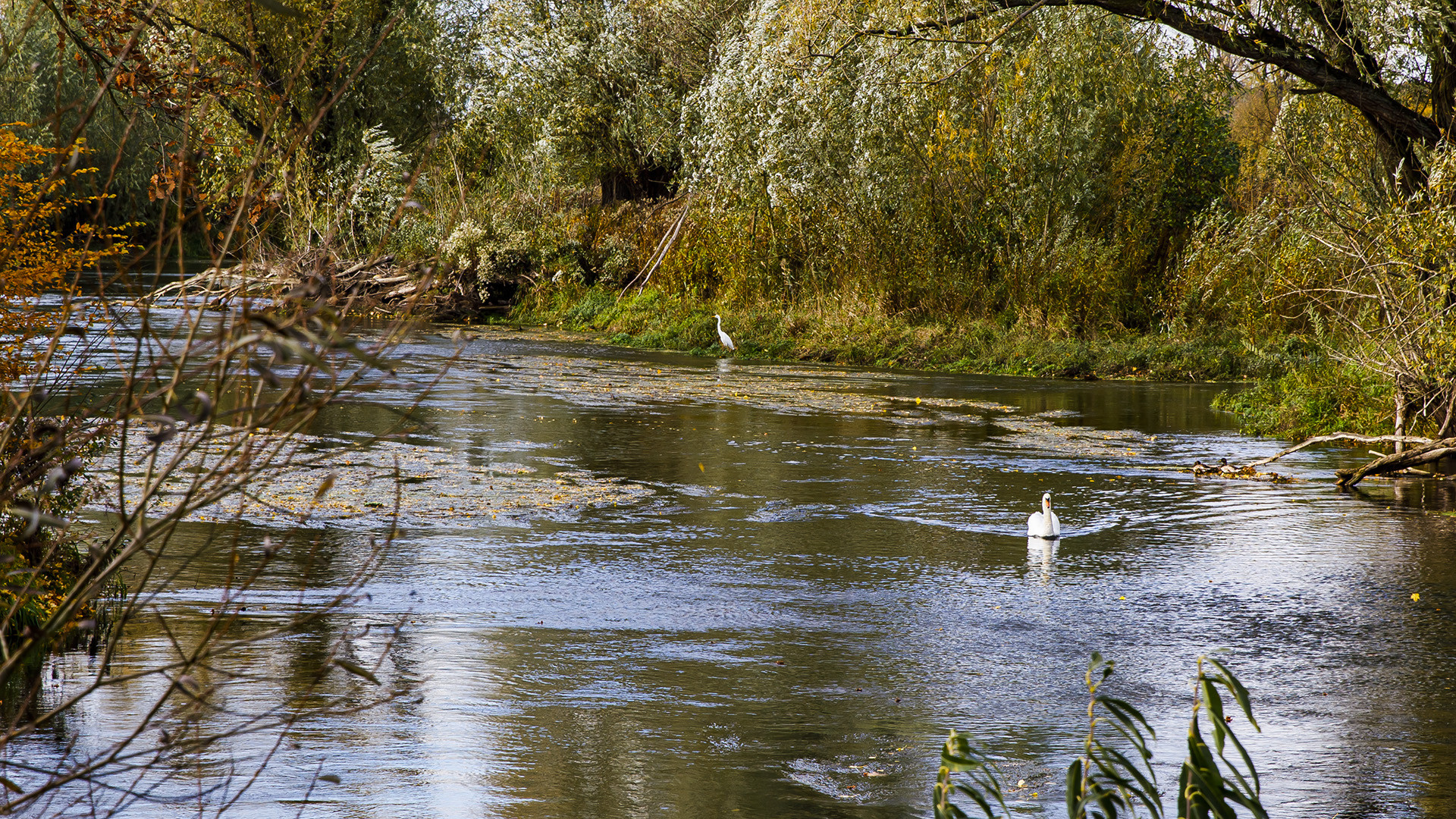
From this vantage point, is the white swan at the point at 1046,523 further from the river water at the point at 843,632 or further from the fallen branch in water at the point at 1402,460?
the fallen branch in water at the point at 1402,460

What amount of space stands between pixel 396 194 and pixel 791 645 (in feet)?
88.6

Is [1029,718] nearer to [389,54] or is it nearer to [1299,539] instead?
[1299,539]

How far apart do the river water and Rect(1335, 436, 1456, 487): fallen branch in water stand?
24 centimetres

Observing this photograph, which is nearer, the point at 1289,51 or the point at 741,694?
the point at 741,694

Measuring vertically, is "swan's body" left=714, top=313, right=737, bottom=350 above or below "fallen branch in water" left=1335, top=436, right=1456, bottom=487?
above

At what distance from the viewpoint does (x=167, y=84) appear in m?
5.05

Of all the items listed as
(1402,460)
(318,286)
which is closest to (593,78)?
(1402,460)

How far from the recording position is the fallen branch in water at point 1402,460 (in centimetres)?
1158

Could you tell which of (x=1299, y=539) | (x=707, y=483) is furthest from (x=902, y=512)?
(x=1299, y=539)

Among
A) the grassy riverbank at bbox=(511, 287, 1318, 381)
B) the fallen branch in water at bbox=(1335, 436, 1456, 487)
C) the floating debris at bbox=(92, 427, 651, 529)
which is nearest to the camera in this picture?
the floating debris at bbox=(92, 427, 651, 529)

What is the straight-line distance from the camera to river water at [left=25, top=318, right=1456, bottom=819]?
5195 millimetres

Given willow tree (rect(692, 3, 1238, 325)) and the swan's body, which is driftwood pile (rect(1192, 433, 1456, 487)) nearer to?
→ willow tree (rect(692, 3, 1238, 325))

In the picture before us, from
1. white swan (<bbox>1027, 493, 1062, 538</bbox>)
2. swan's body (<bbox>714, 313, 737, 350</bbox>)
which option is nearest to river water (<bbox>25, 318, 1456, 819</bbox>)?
white swan (<bbox>1027, 493, 1062, 538</bbox>)

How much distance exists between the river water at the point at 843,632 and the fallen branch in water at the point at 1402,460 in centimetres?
24
